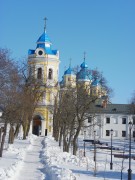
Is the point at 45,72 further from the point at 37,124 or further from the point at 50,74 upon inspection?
the point at 37,124

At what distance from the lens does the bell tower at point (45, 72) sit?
69.2 m

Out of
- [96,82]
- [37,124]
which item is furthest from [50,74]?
[96,82]

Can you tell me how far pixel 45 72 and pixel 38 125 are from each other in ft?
31.3

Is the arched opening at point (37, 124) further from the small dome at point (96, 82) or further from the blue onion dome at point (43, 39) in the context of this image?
the small dome at point (96, 82)

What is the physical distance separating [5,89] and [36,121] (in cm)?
4795

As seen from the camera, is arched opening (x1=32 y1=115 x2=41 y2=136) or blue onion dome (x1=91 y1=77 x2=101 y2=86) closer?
blue onion dome (x1=91 y1=77 x2=101 y2=86)

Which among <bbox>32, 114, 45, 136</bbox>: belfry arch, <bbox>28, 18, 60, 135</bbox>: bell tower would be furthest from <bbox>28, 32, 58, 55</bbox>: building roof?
<bbox>32, 114, 45, 136</bbox>: belfry arch

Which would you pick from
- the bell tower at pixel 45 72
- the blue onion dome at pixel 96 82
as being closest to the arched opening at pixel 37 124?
the bell tower at pixel 45 72

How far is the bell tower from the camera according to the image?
6919cm

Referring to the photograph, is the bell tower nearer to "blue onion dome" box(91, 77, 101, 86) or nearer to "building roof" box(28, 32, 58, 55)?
"building roof" box(28, 32, 58, 55)

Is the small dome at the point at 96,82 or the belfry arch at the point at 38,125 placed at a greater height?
the small dome at the point at 96,82

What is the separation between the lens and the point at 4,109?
26750 millimetres

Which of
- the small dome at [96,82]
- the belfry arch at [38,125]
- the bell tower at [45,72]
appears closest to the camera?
the small dome at [96,82]

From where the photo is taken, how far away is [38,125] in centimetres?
7181
